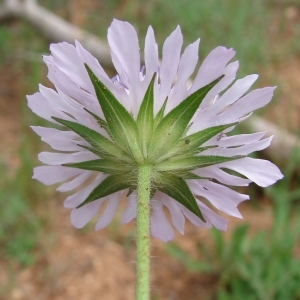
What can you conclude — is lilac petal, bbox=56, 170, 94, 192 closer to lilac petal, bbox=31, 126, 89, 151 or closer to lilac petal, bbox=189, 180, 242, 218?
lilac petal, bbox=31, 126, 89, 151

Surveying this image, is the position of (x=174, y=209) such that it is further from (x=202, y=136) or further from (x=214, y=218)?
(x=202, y=136)

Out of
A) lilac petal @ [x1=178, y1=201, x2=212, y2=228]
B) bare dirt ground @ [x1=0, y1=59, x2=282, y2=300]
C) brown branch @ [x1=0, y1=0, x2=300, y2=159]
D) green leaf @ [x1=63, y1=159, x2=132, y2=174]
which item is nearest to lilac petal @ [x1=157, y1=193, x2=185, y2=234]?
lilac petal @ [x1=178, y1=201, x2=212, y2=228]

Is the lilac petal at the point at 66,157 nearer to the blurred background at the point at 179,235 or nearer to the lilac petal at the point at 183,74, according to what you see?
the lilac petal at the point at 183,74

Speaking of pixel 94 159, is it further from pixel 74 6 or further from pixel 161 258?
pixel 74 6

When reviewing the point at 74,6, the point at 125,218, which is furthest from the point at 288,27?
the point at 125,218

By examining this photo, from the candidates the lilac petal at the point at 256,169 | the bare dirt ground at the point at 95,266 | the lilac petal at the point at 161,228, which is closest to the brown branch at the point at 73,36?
the bare dirt ground at the point at 95,266

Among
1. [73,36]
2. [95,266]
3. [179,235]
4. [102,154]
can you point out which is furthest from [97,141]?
[73,36]
